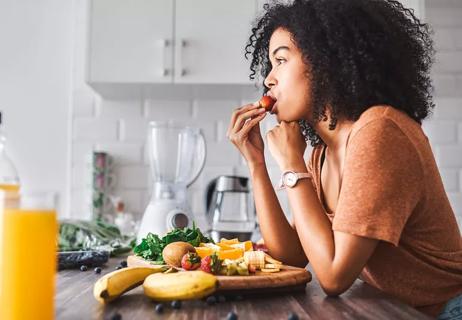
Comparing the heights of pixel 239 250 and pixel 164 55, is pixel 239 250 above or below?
below

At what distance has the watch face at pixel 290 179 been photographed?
1.25 meters

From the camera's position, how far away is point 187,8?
2891 mm

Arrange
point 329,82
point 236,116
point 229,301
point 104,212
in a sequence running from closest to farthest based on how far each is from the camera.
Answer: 1. point 229,301
2. point 329,82
3. point 236,116
4. point 104,212

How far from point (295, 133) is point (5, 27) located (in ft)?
7.55

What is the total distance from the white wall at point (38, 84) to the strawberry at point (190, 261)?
216cm

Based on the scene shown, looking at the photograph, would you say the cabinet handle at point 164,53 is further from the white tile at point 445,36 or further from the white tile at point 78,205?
the white tile at point 445,36

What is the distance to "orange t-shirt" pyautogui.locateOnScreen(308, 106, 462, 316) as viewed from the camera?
107cm

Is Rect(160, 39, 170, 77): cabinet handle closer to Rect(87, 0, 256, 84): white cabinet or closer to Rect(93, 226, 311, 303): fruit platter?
Rect(87, 0, 256, 84): white cabinet

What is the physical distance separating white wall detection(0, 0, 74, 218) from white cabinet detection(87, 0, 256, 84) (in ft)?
1.37

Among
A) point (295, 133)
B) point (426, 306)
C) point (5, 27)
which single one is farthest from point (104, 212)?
point (426, 306)

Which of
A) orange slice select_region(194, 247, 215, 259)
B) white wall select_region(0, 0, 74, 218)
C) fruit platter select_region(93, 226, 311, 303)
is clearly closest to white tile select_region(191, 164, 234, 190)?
white wall select_region(0, 0, 74, 218)

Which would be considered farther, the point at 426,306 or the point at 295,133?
the point at 295,133

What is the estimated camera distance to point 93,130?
3.15 m

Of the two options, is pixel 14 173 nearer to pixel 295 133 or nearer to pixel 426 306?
Result: pixel 295 133
